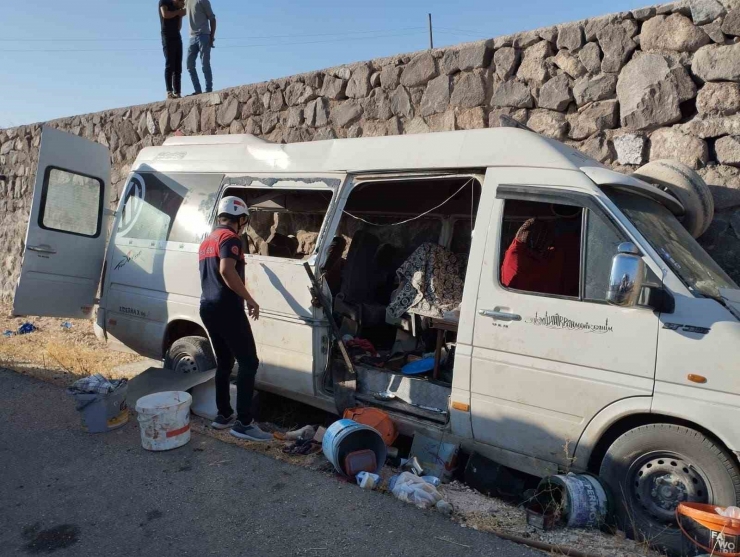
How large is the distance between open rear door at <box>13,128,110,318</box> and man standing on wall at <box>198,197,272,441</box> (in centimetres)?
252

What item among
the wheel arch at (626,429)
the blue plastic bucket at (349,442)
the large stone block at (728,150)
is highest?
the large stone block at (728,150)

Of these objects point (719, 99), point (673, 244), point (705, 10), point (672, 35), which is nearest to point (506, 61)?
point (672, 35)

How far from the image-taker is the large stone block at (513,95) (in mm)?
6594

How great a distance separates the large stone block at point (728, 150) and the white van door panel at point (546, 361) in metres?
2.56

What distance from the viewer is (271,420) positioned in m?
5.81

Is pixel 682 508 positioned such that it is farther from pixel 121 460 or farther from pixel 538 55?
pixel 538 55

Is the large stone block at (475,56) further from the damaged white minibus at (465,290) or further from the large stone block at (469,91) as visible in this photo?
the damaged white minibus at (465,290)

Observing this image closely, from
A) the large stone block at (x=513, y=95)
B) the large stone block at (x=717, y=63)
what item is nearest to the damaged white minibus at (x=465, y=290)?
the large stone block at (x=717, y=63)

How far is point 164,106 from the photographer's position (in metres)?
9.99

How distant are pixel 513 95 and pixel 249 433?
456cm

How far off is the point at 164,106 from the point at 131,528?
8111 millimetres

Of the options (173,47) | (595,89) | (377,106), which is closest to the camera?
(595,89)

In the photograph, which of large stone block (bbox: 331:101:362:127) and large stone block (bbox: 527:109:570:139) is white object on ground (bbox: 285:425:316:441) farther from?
large stone block (bbox: 331:101:362:127)

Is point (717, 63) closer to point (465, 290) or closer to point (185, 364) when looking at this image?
point (465, 290)
